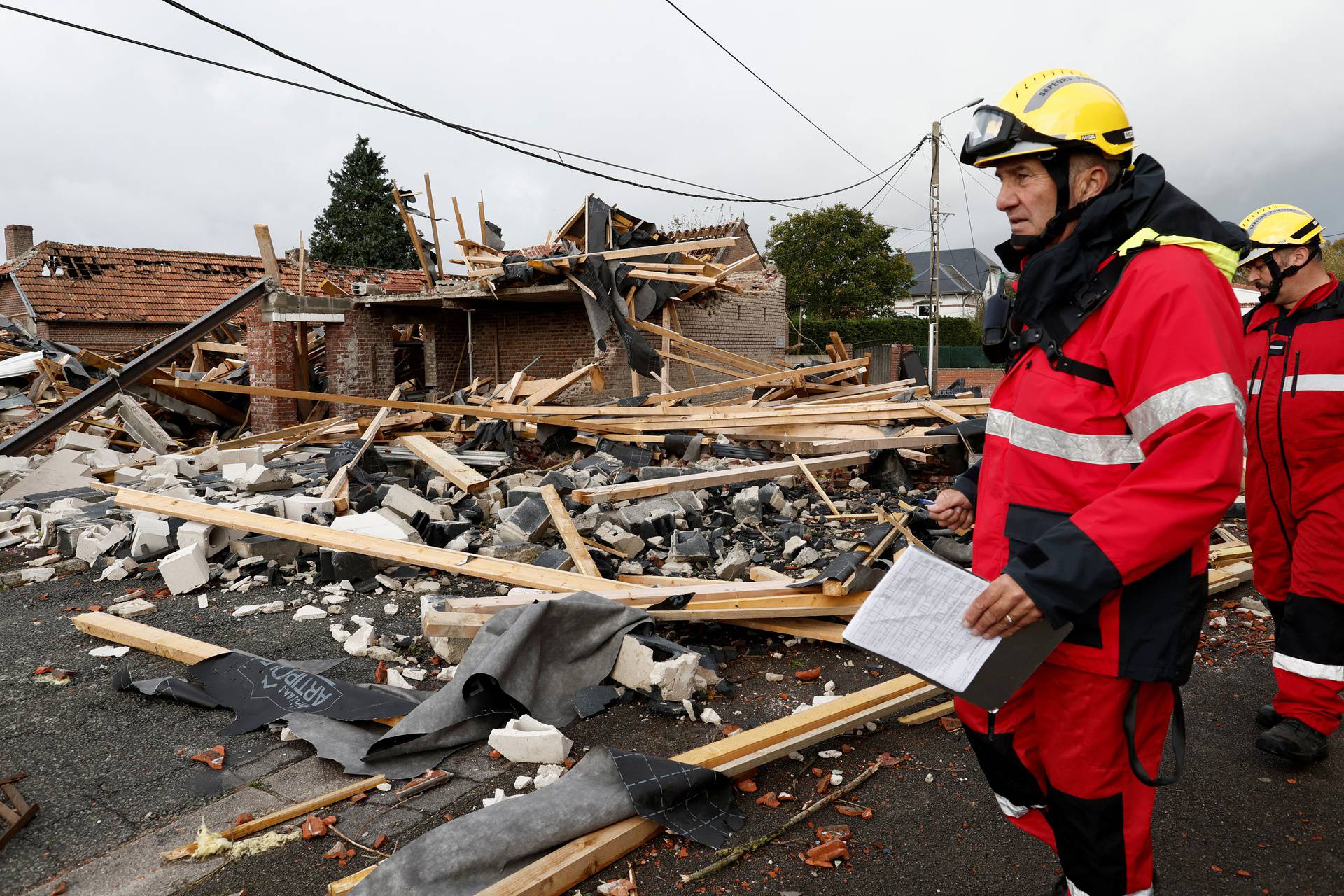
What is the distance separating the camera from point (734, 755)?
2.98 metres

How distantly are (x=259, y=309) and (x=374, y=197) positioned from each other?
35003 mm

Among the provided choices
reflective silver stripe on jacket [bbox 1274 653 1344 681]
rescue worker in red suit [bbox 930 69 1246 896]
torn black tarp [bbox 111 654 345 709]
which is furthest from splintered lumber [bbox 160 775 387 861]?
reflective silver stripe on jacket [bbox 1274 653 1344 681]

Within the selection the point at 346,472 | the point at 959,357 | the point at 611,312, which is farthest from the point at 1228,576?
the point at 959,357

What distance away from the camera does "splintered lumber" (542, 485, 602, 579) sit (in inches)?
210

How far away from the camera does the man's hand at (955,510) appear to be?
7.46 ft

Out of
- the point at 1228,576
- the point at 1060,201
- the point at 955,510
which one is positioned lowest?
the point at 1228,576

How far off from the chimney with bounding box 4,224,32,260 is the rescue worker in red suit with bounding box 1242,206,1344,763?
38.1 meters

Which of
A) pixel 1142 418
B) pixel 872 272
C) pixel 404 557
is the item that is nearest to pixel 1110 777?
pixel 1142 418

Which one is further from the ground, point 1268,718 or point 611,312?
point 611,312

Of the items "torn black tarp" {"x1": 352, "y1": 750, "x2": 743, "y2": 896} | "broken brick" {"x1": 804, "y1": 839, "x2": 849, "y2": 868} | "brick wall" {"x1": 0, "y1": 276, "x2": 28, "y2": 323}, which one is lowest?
"broken brick" {"x1": 804, "y1": 839, "x2": 849, "y2": 868}

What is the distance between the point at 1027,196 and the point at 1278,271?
97.7 inches

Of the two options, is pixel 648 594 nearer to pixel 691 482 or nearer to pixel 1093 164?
pixel 691 482

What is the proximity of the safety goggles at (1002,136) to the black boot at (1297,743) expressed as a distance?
2.81m

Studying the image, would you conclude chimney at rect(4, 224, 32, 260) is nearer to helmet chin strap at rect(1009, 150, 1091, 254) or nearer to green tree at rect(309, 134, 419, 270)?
green tree at rect(309, 134, 419, 270)
